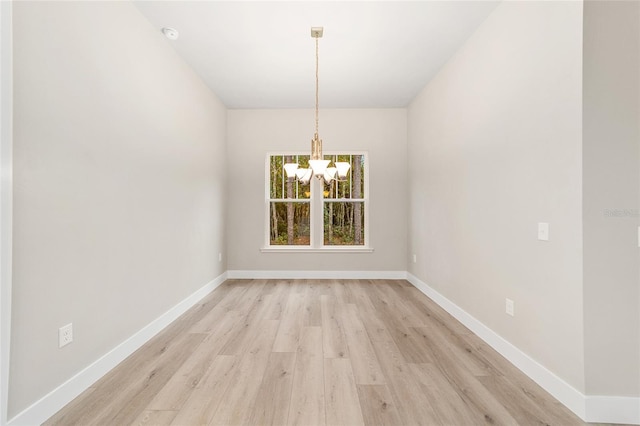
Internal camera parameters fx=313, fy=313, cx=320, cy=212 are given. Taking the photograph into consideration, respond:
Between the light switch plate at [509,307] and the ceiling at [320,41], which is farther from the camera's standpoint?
the ceiling at [320,41]

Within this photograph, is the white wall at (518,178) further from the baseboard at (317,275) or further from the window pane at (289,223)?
the window pane at (289,223)

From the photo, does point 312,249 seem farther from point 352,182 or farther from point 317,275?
point 352,182

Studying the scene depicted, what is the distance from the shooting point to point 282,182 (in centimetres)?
543

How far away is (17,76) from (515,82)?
10.2ft

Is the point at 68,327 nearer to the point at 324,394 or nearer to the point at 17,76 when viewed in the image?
the point at 17,76

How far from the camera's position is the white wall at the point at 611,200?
168cm

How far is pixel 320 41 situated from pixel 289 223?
304 centimetres

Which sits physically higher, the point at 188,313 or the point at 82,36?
the point at 82,36

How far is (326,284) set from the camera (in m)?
4.83

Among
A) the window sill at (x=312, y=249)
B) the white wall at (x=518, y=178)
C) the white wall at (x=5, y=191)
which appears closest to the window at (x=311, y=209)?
the window sill at (x=312, y=249)

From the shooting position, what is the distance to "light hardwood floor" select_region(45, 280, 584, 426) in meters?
1.73

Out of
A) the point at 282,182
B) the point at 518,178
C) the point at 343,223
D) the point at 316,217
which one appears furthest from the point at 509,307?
the point at 282,182

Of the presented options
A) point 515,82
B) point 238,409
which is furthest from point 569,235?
point 238,409

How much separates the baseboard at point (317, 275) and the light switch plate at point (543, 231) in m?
3.27
